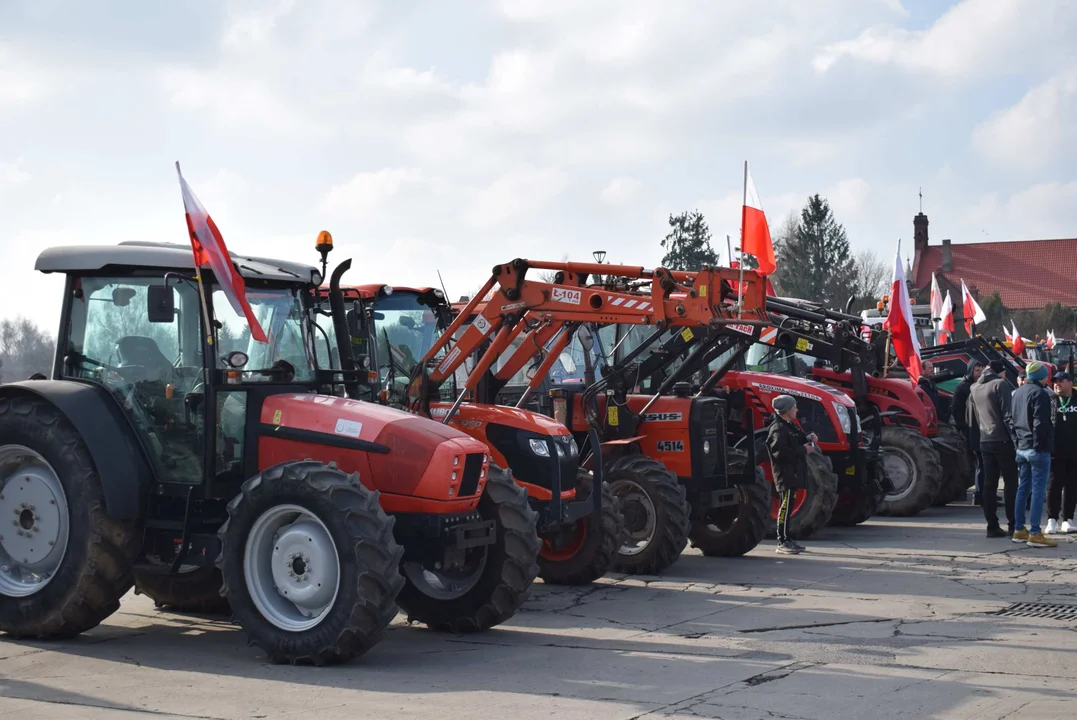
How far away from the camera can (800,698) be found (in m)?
6.62

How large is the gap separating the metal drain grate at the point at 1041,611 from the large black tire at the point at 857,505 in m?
5.51

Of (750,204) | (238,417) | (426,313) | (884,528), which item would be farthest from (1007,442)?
(238,417)

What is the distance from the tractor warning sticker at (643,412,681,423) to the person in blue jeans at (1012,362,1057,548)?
12.1ft

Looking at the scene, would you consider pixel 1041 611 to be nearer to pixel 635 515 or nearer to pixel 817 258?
pixel 635 515

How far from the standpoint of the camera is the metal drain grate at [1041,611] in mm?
9203

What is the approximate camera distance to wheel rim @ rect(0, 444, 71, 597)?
8.30m

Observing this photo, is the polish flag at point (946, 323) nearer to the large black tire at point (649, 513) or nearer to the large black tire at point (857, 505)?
the large black tire at point (857, 505)

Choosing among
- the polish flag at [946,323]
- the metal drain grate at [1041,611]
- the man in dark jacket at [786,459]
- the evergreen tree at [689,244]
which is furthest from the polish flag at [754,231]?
the evergreen tree at [689,244]

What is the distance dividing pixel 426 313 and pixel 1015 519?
6.81 meters

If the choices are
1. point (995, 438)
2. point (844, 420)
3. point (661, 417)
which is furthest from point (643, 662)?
point (844, 420)

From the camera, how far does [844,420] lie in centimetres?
1498

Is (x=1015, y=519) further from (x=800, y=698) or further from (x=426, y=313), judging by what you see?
(x=800, y=698)

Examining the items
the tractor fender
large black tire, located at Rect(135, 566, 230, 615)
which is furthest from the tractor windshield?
large black tire, located at Rect(135, 566, 230, 615)

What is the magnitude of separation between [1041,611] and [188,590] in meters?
6.34
